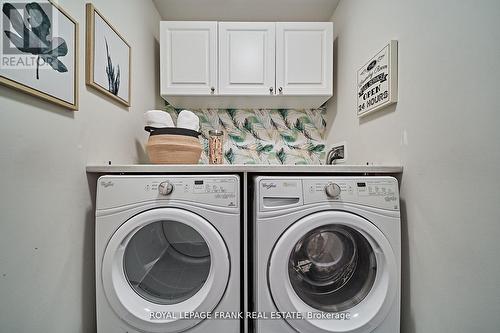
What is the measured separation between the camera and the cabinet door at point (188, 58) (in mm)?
1636

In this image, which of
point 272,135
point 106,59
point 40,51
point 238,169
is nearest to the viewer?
point 40,51

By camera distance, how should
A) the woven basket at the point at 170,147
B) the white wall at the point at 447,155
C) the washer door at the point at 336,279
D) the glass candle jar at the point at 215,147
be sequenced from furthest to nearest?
the glass candle jar at the point at 215,147
the woven basket at the point at 170,147
the washer door at the point at 336,279
the white wall at the point at 447,155

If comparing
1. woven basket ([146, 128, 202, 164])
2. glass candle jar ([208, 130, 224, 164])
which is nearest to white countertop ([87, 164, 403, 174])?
woven basket ([146, 128, 202, 164])

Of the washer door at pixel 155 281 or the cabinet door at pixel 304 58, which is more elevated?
the cabinet door at pixel 304 58

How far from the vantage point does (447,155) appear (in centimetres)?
79

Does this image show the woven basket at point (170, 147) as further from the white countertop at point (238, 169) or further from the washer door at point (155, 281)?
the washer door at point (155, 281)

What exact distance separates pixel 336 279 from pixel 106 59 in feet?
5.59

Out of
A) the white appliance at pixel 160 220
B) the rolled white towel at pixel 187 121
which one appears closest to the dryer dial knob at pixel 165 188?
the white appliance at pixel 160 220

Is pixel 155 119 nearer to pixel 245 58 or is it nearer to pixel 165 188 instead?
pixel 165 188

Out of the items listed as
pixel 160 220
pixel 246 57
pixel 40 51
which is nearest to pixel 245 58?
pixel 246 57

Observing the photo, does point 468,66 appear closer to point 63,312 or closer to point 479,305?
point 479,305

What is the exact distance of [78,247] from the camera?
0.96 m

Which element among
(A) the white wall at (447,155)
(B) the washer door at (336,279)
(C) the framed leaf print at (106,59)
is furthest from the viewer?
(C) the framed leaf print at (106,59)

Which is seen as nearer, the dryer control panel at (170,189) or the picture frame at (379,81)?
the dryer control panel at (170,189)
